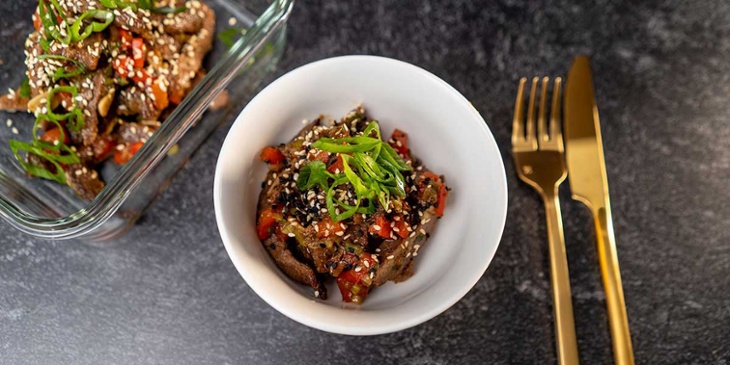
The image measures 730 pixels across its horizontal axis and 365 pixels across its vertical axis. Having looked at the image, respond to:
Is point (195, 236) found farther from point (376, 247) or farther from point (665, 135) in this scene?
point (665, 135)

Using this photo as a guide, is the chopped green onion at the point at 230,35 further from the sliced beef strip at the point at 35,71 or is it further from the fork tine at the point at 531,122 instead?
the fork tine at the point at 531,122

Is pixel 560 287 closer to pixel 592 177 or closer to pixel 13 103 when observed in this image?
pixel 592 177

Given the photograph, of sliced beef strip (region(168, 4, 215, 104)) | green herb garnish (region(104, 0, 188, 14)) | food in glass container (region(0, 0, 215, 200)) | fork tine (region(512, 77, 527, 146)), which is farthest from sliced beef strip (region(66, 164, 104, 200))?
fork tine (region(512, 77, 527, 146))

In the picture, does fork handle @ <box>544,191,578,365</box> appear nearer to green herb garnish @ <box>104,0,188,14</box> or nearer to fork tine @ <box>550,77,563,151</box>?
fork tine @ <box>550,77,563,151</box>

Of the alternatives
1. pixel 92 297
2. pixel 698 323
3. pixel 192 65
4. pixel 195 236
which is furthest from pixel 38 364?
pixel 698 323

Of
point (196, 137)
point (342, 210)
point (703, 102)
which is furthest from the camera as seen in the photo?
point (703, 102)

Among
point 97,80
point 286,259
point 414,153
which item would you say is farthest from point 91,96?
point 414,153

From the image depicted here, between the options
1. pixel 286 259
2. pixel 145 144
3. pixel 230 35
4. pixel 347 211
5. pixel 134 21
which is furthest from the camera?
pixel 230 35

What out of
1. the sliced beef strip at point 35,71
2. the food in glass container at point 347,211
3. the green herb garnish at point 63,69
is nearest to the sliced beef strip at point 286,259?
the food in glass container at point 347,211
